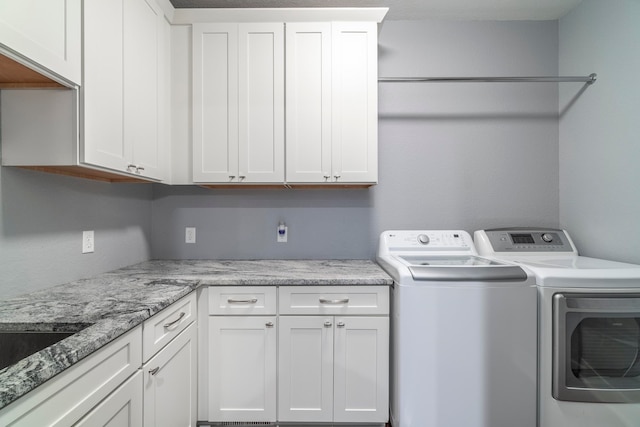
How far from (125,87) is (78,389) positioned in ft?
4.29

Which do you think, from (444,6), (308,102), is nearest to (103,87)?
(308,102)

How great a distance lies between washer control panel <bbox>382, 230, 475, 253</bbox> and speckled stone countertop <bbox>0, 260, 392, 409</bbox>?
0.23 meters

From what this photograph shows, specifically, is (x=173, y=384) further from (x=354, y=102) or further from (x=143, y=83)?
(x=354, y=102)

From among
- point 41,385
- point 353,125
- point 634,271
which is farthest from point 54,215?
point 634,271

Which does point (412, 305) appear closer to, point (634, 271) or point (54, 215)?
point (634, 271)

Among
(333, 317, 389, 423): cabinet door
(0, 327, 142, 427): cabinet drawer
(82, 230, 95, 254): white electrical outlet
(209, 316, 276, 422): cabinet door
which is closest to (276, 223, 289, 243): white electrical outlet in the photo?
(209, 316, 276, 422): cabinet door

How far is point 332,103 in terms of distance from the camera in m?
1.85

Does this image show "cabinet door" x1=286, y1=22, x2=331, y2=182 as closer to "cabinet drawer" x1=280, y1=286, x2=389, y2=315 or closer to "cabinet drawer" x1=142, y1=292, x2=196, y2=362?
"cabinet drawer" x1=280, y1=286, x2=389, y2=315

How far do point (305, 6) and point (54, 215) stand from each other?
77.4 inches

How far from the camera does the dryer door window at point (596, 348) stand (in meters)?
1.39

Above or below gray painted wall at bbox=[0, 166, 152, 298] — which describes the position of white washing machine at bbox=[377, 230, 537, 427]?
below

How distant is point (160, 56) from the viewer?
176 centimetres

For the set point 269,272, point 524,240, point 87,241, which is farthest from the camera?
point 524,240

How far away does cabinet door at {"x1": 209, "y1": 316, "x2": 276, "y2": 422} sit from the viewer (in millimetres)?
1599
